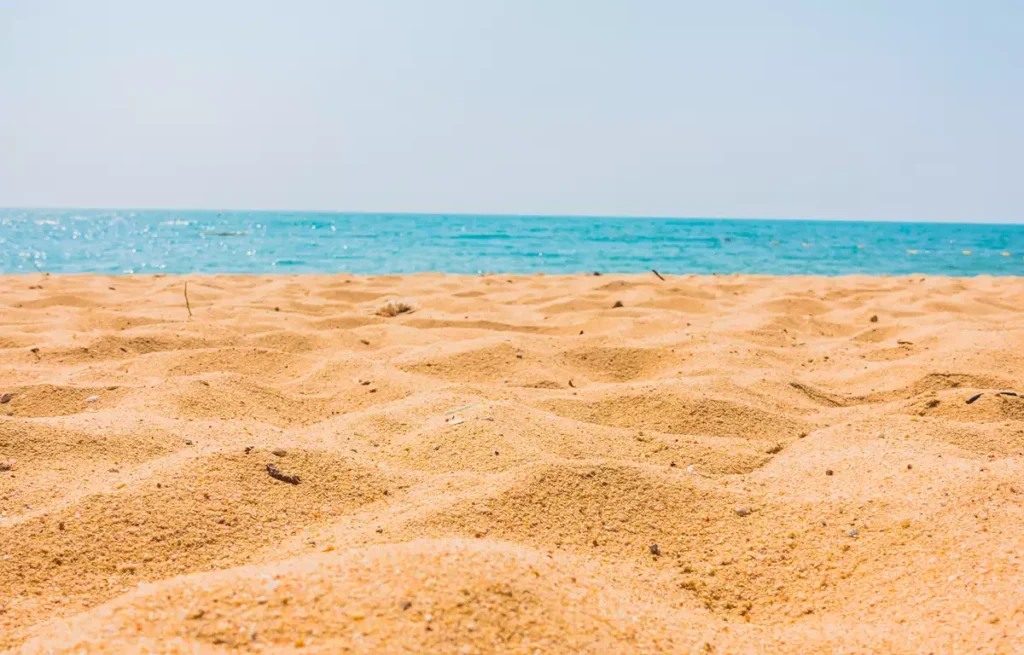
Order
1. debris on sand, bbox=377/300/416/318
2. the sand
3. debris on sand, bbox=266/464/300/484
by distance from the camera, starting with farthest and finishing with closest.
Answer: debris on sand, bbox=377/300/416/318, debris on sand, bbox=266/464/300/484, the sand

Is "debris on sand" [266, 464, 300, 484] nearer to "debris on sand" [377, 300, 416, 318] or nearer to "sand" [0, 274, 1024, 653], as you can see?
"sand" [0, 274, 1024, 653]

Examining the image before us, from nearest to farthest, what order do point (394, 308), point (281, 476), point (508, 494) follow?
point (508, 494)
point (281, 476)
point (394, 308)

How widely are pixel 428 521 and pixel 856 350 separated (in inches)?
112

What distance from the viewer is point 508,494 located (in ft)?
5.88

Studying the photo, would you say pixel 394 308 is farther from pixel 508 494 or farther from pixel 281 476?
pixel 508 494

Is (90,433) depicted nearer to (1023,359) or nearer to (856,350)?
(856,350)

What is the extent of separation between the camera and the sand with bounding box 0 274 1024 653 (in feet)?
4.03

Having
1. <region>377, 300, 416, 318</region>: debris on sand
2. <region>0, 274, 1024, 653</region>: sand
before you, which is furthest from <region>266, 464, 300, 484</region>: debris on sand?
<region>377, 300, 416, 318</region>: debris on sand

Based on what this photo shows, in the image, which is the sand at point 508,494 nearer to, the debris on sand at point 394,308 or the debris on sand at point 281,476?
the debris on sand at point 281,476

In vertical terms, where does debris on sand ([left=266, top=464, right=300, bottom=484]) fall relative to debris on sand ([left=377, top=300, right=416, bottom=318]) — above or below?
below

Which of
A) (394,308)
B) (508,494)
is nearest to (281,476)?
(508,494)

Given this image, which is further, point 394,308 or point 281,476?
point 394,308

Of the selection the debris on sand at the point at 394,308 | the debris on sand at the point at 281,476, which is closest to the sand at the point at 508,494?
the debris on sand at the point at 281,476

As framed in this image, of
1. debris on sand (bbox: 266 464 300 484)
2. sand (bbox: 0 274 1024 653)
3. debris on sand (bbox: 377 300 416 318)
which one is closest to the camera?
sand (bbox: 0 274 1024 653)
